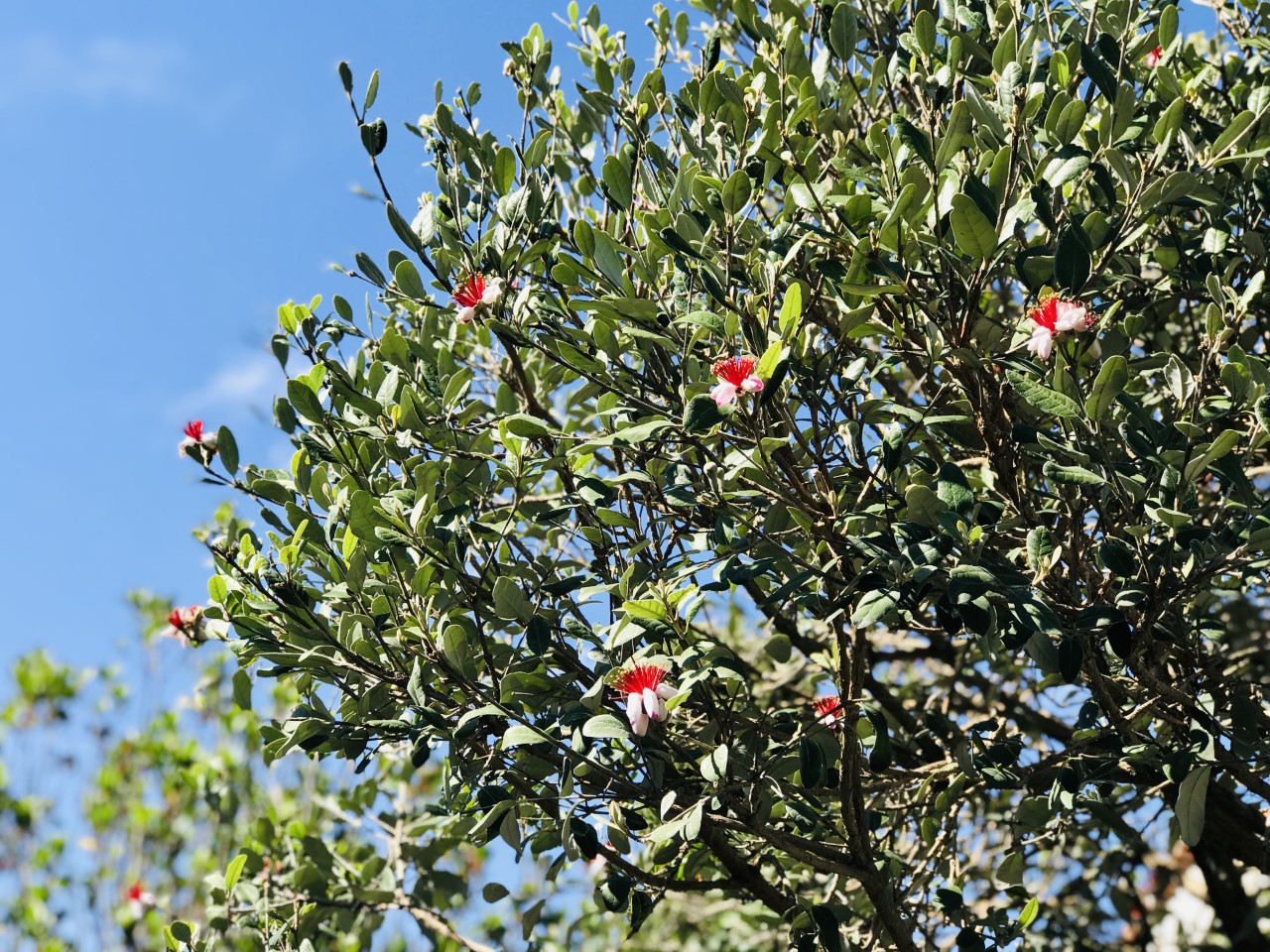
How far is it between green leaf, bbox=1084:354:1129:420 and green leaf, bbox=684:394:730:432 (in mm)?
638

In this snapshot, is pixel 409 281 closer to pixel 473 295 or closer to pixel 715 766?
pixel 473 295

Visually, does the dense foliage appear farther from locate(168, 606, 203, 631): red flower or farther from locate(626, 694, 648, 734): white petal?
locate(168, 606, 203, 631): red flower

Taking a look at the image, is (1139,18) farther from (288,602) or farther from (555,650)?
(288,602)

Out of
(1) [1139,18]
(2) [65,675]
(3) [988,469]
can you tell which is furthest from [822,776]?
(2) [65,675]

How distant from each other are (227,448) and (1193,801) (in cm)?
215

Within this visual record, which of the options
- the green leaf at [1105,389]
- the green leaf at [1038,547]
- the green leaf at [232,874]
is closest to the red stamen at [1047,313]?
the green leaf at [1105,389]

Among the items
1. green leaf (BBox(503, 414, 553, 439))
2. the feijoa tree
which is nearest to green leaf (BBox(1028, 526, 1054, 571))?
the feijoa tree

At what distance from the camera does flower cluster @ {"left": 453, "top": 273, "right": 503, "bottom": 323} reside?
2.35m

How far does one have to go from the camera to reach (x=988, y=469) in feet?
8.64

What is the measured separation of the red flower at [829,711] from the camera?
2.42m

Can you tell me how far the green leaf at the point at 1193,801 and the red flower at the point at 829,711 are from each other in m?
0.66

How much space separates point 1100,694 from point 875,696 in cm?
96

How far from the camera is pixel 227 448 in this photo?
2619 millimetres

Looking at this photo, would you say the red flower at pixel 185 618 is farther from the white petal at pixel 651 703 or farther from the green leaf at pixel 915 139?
the green leaf at pixel 915 139
